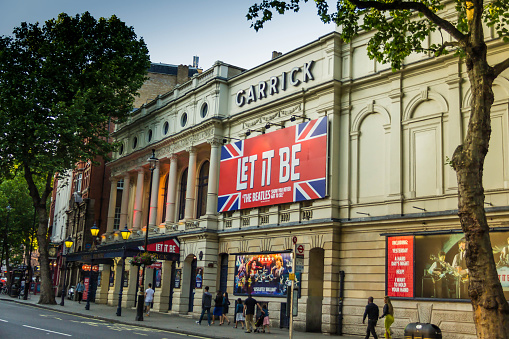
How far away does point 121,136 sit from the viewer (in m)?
49.9

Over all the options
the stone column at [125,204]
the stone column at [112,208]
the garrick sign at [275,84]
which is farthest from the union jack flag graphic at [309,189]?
the stone column at [112,208]

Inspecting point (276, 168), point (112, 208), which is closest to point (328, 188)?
point (276, 168)

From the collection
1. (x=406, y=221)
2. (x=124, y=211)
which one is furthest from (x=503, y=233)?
(x=124, y=211)

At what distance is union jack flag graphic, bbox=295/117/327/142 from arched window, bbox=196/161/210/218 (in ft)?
34.8

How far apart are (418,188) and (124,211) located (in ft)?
97.3

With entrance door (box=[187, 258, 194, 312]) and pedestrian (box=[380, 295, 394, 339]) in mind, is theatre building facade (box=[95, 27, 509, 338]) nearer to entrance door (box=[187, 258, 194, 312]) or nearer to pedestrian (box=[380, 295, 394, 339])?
entrance door (box=[187, 258, 194, 312])

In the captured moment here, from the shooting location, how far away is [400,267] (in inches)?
916

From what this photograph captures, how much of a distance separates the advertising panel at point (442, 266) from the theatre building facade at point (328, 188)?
0.04m

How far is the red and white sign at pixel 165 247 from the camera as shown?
34.9m

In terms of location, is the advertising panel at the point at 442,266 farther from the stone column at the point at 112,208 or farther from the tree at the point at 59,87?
the stone column at the point at 112,208

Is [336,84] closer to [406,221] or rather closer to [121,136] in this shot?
[406,221]

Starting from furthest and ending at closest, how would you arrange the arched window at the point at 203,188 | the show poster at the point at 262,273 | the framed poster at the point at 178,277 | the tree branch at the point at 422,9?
the arched window at the point at 203,188, the framed poster at the point at 178,277, the show poster at the point at 262,273, the tree branch at the point at 422,9

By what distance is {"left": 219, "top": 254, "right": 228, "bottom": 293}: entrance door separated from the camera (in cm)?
3356

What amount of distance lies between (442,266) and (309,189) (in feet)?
26.1
